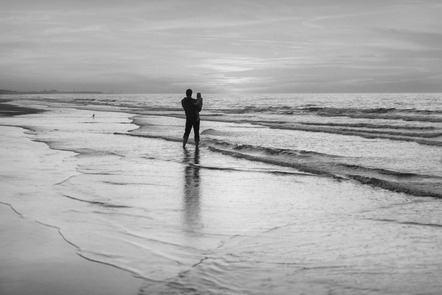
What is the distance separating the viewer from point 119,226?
6113 millimetres

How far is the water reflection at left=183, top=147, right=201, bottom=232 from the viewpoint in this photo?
20.9ft

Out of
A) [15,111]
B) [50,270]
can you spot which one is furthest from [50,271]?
[15,111]

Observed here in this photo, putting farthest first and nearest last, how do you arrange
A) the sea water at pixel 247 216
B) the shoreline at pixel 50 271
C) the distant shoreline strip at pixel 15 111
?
the distant shoreline strip at pixel 15 111, the sea water at pixel 247 216, the shoreline at pixel 50 271

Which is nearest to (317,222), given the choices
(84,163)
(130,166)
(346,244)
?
(346,244)

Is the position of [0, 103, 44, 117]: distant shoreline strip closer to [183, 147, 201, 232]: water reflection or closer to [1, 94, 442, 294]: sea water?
[1, 94, 442, 294]: sea water

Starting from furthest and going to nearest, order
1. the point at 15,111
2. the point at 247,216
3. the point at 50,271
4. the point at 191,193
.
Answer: the point at 15,111
the point at 191,193
the point at 247,216
the point at 50,271

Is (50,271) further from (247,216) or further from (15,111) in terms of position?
(15,111)

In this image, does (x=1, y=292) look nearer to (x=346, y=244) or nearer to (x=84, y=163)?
(x=346, y=244)

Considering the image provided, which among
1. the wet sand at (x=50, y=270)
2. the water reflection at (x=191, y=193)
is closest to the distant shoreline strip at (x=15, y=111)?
the water reflection at (x=191, y=193)

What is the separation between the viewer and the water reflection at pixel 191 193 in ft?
20.9

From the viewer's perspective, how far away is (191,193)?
8453 mm

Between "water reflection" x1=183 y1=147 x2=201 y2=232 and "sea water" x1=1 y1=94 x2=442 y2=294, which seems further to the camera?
"water reflection" x1=183 y1=147 x2=201 y2=232

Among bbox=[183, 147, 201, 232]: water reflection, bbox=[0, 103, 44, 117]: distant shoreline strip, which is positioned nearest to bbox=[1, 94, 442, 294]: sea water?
bbox=[183, 147, 201, 232]: water reflection

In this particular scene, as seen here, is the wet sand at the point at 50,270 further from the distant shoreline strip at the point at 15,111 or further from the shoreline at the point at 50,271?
the distant shoreline strip at the point at 15,111
